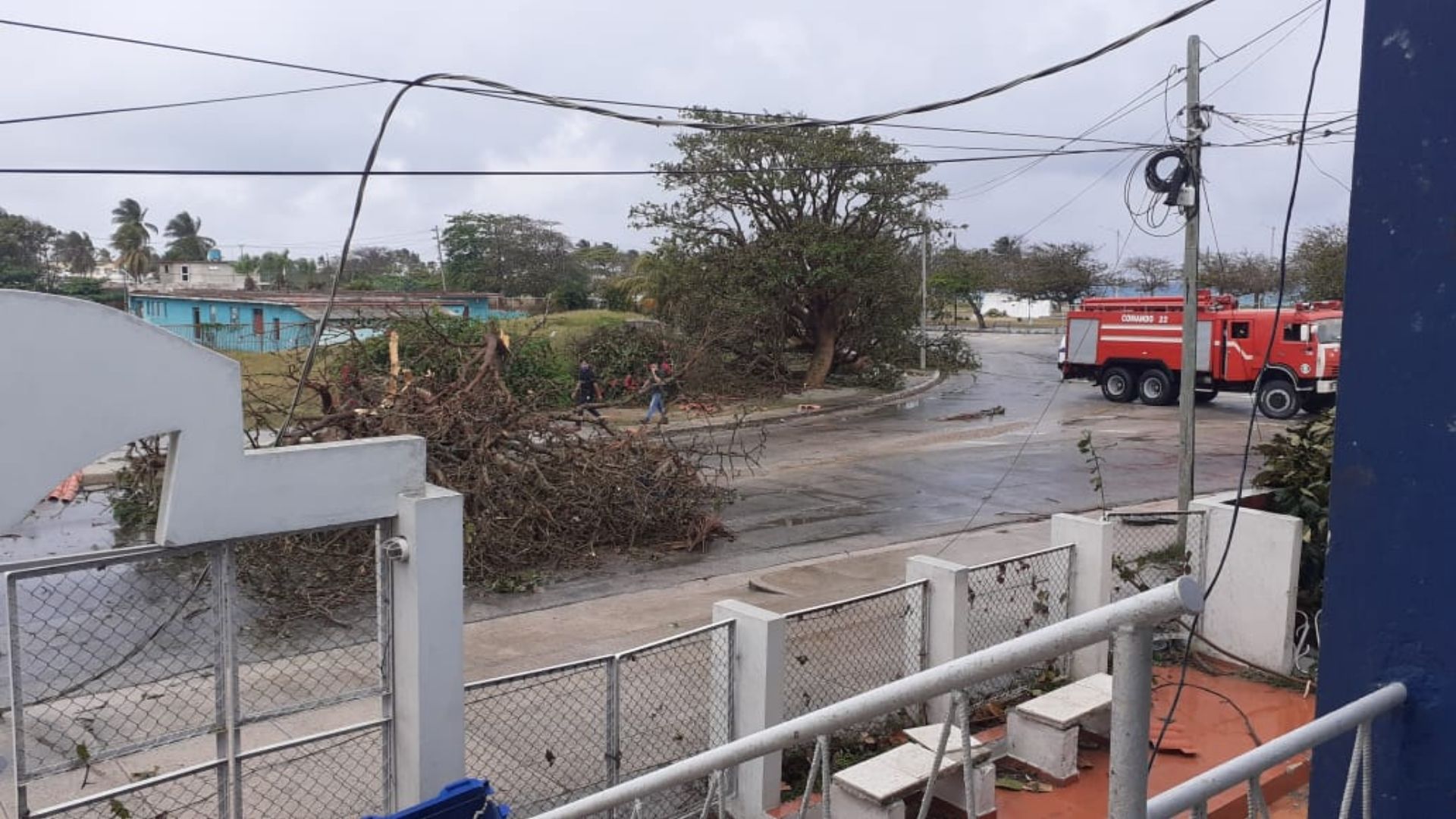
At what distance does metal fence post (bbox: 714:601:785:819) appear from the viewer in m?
5.77

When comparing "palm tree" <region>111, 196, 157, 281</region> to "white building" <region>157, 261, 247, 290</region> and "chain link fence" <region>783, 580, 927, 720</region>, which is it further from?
"chain link fence" <region>783, 580, 927, 720</region>

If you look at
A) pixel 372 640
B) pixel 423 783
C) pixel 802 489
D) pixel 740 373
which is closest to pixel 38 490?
pixel 423 783

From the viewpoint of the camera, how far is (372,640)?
912 centimetres

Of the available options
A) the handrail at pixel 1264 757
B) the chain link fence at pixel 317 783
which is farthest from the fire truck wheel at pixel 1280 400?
the handrail at pixel 1264 757

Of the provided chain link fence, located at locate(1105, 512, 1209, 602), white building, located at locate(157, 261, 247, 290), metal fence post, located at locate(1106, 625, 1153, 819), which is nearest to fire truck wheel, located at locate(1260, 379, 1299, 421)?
chain link fence, located at locate(1105, 512, 1209, 602)

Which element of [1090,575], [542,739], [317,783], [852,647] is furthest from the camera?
[852,647]

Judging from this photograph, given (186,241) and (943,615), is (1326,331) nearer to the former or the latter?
(943,615)

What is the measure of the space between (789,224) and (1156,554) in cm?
2151

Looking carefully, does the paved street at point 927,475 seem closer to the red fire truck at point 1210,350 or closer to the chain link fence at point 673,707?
the red fire truck at point 1210,350

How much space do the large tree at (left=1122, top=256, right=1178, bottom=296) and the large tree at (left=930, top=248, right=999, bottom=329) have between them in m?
9.50

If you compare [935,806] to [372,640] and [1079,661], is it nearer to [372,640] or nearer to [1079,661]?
[1079,661]

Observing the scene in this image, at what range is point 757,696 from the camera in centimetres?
585

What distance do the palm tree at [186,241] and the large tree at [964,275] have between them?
56.8 meters

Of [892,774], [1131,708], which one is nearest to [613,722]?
[892,774]
